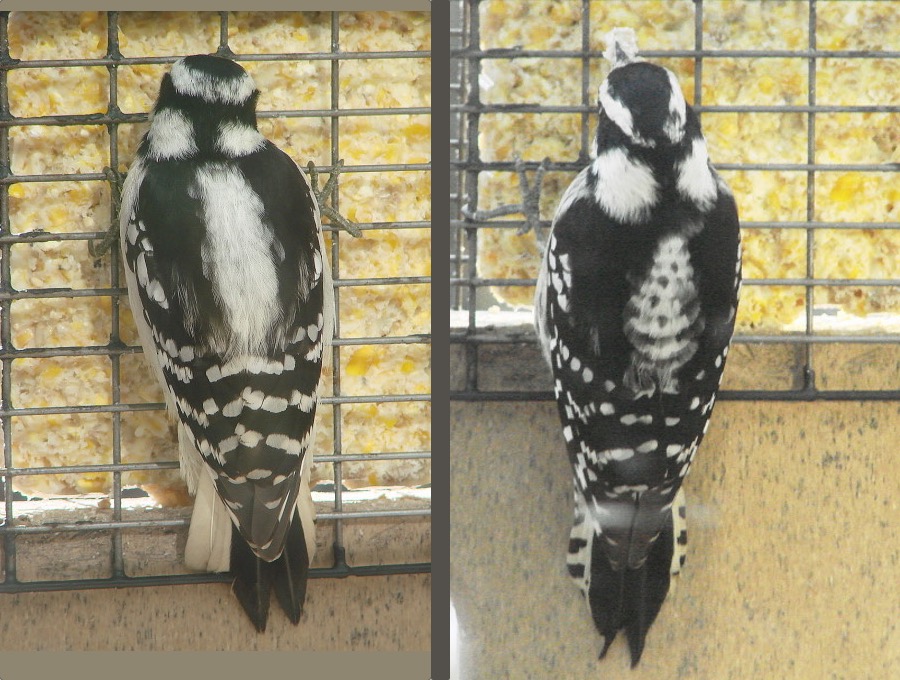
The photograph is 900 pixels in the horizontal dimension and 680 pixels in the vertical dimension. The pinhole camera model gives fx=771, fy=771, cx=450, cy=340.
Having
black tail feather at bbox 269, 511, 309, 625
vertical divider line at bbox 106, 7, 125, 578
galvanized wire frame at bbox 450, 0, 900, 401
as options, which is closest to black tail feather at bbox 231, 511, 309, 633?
black tail feather at bbox 269, 511, 309, 625

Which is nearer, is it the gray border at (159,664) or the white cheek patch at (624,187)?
the white cheek patch at (624,187)

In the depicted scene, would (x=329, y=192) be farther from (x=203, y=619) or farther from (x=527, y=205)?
(x=203, y=619)

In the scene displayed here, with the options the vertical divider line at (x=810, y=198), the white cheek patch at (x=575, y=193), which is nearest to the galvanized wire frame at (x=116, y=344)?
the white cheek patch at (x=575, y=193)

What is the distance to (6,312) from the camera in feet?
3.14

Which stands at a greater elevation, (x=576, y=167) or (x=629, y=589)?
(x=576, y=167)

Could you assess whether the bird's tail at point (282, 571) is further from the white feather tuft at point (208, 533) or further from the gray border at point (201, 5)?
the gray border at point (201, 5)

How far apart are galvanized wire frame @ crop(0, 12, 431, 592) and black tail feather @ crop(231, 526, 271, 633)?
0.09ft

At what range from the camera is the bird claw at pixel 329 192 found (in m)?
0.95

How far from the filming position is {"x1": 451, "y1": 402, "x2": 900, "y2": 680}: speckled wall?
0.95 meters

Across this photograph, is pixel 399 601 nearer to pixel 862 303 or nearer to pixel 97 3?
pixel 862 303

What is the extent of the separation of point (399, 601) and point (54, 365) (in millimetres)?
529

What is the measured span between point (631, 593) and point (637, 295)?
37 centimetres

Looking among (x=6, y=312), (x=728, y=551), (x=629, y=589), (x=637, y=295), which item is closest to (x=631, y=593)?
(x=629, y=589)

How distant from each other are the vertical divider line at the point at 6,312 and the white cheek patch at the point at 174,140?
20 cm
